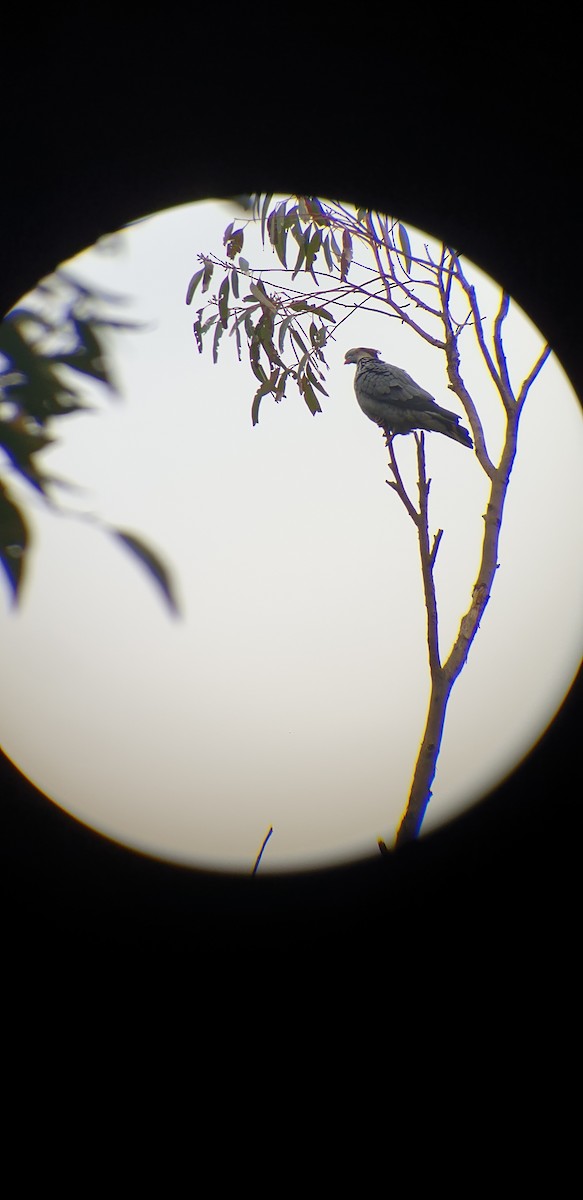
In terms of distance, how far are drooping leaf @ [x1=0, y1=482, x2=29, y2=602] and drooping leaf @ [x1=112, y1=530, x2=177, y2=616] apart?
9cm

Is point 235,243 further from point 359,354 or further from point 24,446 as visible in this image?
point 359,354

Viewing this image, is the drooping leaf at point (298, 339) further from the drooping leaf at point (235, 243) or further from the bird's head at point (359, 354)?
the bird's head at point (359, 354)

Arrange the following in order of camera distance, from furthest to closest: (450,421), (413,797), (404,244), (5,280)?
(450,421) → (404,244) → (413,797) → (5,280)

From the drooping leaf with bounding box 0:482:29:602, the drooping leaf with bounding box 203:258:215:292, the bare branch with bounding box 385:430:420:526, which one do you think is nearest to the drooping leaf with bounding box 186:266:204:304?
the drooping leaf with bounding box 203:258:215:292

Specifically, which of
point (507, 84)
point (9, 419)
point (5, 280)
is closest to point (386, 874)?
point (9, 419)

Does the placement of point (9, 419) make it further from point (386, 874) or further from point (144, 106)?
point (386, 874)

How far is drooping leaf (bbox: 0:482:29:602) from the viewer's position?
0.52 meters

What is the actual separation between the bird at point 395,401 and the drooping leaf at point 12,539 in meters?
1.72

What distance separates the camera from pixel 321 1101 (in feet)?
2.26

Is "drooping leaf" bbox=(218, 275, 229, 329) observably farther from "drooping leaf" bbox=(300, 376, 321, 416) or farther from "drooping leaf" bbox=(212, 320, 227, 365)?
"drooping leaf" bbox=(300, 376, 321, 416)

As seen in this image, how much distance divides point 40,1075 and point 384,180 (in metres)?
0.93

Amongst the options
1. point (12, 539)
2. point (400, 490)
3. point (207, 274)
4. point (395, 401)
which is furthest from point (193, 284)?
point (395, 401)

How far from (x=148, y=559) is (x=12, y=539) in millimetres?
124

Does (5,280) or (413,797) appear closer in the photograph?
(5,280)
